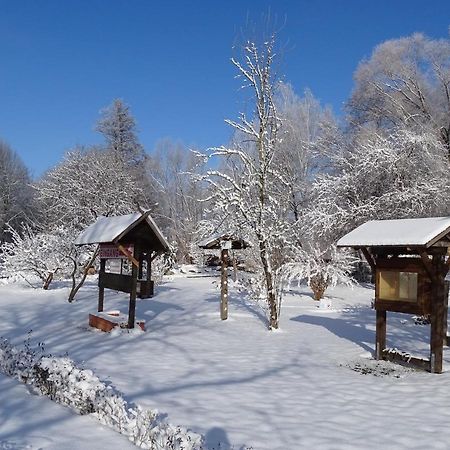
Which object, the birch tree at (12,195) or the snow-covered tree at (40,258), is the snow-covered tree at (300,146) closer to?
the snow-covered tree at (40,258)

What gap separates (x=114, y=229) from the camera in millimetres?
12875

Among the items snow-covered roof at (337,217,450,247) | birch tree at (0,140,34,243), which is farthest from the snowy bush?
birch tree at (0,140,34,243)

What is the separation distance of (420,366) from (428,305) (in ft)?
3.53

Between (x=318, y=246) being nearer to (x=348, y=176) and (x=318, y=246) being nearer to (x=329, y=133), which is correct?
(x=348, y=176)

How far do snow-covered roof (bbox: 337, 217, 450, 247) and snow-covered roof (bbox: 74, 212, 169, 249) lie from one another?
5340 mm

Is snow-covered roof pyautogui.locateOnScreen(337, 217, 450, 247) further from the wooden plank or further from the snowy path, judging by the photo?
the snowy path

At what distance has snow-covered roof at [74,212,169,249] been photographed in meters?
12.4

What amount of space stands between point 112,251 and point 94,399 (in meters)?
7.90

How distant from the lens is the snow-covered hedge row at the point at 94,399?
173 inches

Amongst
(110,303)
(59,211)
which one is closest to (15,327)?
(110,303)

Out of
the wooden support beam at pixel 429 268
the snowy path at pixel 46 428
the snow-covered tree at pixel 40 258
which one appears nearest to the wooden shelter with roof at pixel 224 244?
the wooden support beam at pixel 429 268

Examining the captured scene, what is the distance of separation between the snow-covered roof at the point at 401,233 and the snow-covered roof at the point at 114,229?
5340 mm

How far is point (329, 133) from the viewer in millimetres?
26266

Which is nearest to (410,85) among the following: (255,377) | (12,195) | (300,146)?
(300,146)
